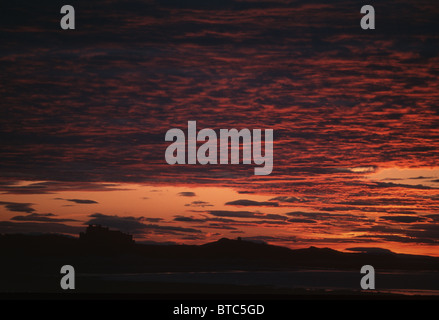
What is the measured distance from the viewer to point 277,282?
58344 mm
